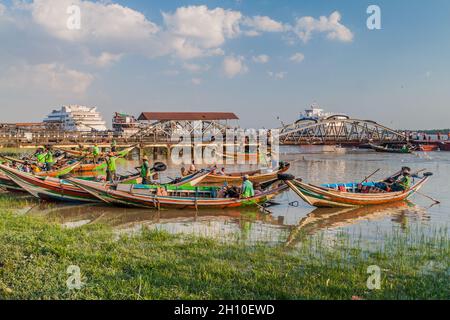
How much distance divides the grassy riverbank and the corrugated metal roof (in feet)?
119

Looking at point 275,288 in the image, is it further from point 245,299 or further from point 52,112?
point 52,112

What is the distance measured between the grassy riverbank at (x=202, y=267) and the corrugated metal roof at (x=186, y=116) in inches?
1434

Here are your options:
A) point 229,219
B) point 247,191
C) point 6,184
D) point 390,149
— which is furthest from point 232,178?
point 390,149

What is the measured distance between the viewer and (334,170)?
101 ft

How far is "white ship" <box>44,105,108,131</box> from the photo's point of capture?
7725cm

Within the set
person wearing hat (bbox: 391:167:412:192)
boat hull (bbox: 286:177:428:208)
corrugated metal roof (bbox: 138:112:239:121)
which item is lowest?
boat hull (bbox: 286:177:428:208)

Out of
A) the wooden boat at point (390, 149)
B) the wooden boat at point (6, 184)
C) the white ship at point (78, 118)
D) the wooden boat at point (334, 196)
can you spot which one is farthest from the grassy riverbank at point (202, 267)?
the white ship at point (78, 118)

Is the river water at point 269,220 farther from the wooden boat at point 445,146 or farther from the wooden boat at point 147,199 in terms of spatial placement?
the wooden boat at point 445,146

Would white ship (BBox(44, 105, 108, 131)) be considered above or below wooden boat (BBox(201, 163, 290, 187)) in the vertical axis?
above

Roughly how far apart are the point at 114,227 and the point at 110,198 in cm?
272

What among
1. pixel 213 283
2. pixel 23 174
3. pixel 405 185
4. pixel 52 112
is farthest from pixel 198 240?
pixel 52 112

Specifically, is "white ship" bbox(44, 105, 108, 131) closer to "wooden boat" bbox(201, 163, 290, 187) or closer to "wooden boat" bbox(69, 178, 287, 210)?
"wooden boat" bbox(201, 163, 290, 187)

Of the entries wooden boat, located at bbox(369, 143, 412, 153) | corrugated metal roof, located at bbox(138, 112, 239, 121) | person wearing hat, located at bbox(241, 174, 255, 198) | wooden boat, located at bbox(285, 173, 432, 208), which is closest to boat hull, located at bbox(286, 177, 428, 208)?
wooden boat, located at bbox(285, 173, 432, 208)

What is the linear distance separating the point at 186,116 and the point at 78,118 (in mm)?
39742
